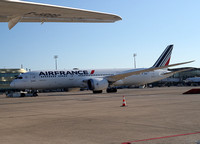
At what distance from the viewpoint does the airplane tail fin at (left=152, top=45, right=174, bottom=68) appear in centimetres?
4600

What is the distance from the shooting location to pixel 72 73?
38.8 metres

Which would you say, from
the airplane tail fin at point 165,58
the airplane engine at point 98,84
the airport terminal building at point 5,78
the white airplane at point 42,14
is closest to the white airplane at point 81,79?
the airplane engine at point 98,84

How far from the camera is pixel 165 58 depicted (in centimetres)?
4656

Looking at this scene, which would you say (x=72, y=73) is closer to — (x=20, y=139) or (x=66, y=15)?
(x=66, y=15)

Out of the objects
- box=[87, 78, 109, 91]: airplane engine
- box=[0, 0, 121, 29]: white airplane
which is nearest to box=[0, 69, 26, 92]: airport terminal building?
box=[87, 78, 109, 91]: airplane engine

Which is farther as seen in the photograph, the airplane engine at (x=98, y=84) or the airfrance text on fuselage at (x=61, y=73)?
the airfrance text on fuselage at (x=61, y=73)

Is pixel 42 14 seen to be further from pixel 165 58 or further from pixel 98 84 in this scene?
pixel 165 58

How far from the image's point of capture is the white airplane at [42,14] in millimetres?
8773

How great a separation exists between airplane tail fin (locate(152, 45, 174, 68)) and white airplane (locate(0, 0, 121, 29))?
3568cm

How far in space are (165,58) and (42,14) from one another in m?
38.6

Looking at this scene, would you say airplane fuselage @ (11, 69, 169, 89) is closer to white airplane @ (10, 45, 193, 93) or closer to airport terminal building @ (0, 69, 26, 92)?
white airplane @ (10, 45, 193, 93)

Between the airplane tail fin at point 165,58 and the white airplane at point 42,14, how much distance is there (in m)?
35.7

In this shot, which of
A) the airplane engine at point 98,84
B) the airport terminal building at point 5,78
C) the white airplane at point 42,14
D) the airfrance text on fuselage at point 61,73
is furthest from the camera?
the airport terminal building at point 5,78

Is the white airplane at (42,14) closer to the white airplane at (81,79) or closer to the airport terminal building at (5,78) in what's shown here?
the white airplane at (81,79)
